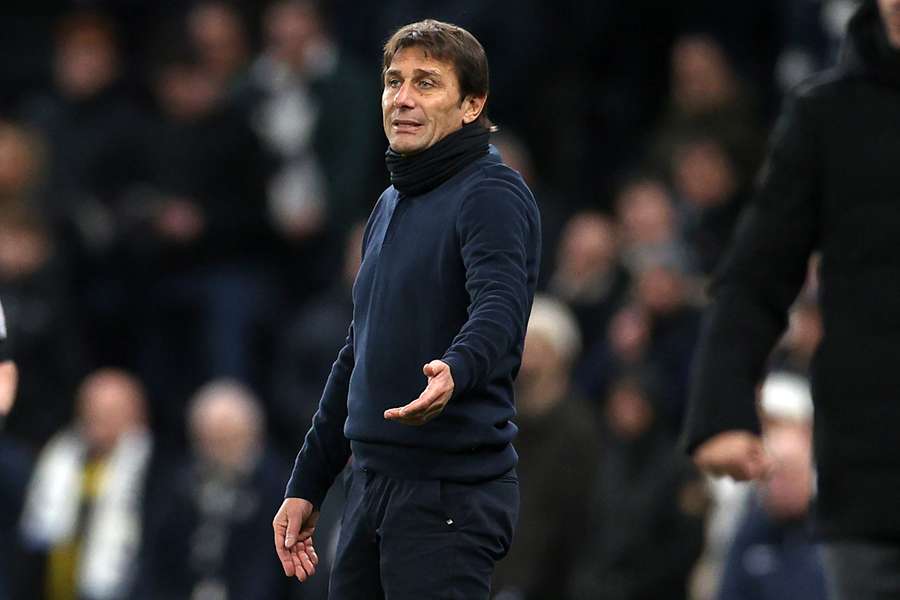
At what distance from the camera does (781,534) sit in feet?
24.8

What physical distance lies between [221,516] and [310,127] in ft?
9.28

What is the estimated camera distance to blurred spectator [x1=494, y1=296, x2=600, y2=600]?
317 inches

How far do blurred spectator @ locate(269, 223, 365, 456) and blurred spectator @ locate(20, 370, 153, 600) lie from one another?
72cm

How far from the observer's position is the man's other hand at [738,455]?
4188 mm

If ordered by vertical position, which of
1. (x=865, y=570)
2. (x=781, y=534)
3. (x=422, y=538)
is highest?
(x=422, y=538)

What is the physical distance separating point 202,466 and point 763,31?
15.9ft

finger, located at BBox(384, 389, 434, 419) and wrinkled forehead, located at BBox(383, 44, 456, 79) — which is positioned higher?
wrinkled forehead, located at BBox(383, 44, 456, 79)

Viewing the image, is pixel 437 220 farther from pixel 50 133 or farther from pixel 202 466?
pixel 50 133

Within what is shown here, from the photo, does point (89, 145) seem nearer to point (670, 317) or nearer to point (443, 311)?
point (670, 317)

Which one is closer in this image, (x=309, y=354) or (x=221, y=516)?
(x=221, y=516)

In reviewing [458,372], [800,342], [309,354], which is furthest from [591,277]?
[458,372]

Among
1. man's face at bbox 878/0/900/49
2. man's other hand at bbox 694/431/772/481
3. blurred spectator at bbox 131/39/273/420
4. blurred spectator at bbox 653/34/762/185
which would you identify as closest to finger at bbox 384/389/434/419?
man's other hand at bbox 694/431/772/481

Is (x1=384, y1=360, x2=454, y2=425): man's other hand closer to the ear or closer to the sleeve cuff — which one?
the sleeve cuff

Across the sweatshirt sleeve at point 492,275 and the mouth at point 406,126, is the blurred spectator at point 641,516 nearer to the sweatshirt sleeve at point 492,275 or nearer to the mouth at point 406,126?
the sweatshirt sleeve at point 492,275
